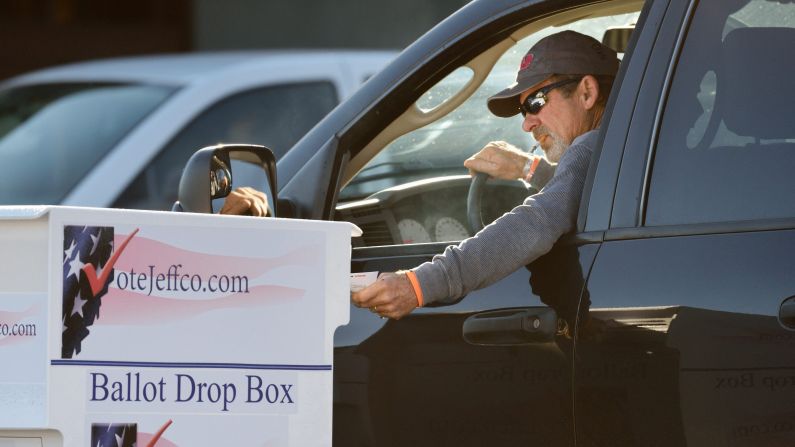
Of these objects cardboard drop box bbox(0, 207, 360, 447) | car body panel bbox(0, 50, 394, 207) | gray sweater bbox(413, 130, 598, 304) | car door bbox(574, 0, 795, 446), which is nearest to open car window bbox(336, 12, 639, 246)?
gray sweater bbox(413, 130, 598, 304)

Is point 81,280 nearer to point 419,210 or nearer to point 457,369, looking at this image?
point 457,369

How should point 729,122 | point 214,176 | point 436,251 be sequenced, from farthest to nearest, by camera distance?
point 214,176 < point 436,251 < point 729,122

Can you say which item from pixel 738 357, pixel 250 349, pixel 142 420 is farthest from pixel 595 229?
pixel 142 420

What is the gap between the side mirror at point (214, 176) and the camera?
3.26 metres

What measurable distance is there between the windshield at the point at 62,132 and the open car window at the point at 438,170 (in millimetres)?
3245

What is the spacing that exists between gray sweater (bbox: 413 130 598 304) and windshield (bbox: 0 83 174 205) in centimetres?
401

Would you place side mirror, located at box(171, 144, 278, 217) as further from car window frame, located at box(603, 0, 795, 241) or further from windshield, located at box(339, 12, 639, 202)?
car window frame, located at box(603, 0, 795, 241)

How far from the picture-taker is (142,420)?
9.11 ft

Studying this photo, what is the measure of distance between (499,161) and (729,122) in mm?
847

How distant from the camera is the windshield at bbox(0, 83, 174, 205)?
684 centimetres

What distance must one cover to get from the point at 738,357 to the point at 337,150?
4.03 ft

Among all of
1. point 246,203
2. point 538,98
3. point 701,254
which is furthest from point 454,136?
point 701,254

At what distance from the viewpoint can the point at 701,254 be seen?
8.82ft

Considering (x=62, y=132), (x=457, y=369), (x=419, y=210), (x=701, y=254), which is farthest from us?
(x=62, y=132)
